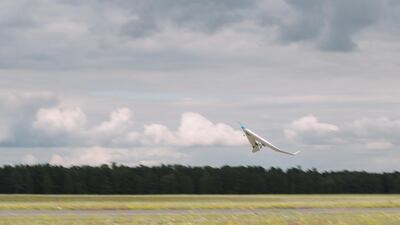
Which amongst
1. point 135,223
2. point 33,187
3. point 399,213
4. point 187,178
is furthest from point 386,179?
point 135,223

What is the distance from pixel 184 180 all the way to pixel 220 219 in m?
87.7

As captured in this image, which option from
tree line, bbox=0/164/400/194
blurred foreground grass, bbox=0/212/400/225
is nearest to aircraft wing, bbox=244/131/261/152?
blurred foreground grass, bbox=0/212/400/225

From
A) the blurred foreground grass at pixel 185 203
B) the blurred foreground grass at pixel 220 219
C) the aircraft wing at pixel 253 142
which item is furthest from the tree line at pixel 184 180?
the blurred foreground grass at pixel 220 219

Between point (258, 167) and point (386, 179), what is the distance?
20.8 meters

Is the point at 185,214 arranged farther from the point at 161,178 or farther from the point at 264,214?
the point at 161,178

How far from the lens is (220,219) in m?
50.9

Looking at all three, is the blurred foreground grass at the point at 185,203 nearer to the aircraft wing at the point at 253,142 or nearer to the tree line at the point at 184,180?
the aircraft wing at the point at 253,142

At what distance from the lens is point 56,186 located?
131625 mm

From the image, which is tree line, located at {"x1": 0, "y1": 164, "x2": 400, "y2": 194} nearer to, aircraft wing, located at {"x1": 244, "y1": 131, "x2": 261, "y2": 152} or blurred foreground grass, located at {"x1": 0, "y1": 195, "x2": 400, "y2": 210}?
blurred foreground grass, located at {"x1": 0, "y1": 195, "x2": 400, "y2": 210}

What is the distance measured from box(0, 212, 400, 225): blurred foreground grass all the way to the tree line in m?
77.5

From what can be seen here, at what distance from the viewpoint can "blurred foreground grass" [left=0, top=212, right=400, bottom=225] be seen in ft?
158

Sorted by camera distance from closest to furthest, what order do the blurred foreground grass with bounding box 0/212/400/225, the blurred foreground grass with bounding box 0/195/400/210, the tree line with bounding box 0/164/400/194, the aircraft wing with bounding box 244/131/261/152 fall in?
1. the blurred foreground grass with bounding box 0/212/400/225
2. the blurred foreground grass with bounding box 0/195/400/210
3. the aircraft wing with bounding box 244/131/261/152
4. the tree line with bounding box 0/164/400/194

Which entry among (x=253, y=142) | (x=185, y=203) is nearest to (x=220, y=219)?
(x=253, y=142)

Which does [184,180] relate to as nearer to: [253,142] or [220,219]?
[253,142]
